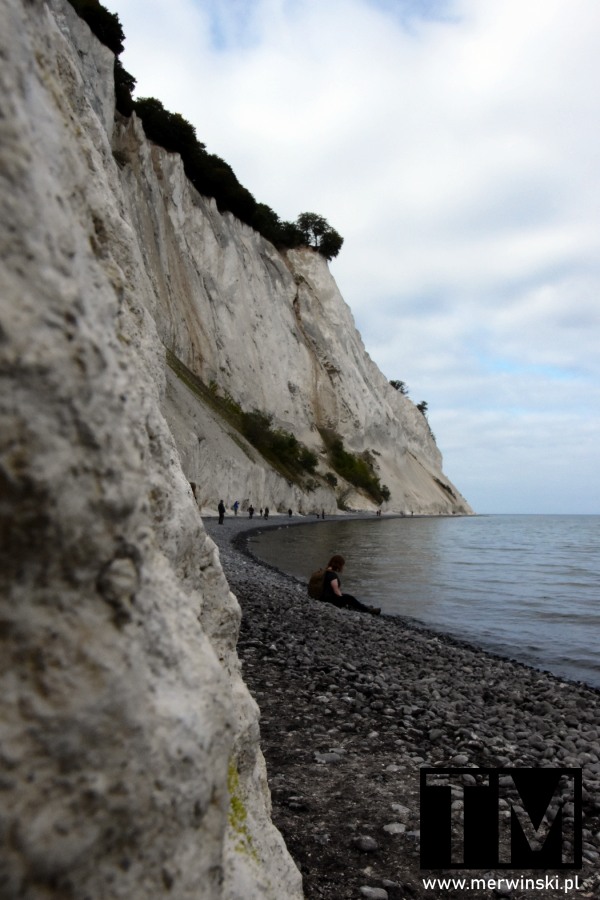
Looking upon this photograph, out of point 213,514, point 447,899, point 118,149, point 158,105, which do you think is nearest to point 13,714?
point 447,899

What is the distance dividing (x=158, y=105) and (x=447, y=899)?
5346 centimetres

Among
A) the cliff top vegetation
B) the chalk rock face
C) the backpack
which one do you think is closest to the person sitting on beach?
the backpack

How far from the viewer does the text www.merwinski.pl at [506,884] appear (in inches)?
133

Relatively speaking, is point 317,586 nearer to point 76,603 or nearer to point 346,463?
point 76,603

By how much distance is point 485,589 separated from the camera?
726 inches

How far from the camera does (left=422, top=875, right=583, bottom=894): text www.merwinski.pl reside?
337 cm

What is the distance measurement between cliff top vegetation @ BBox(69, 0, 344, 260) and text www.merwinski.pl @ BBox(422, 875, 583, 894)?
43.6 m

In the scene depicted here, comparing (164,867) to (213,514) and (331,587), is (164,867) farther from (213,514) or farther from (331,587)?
(213,514)

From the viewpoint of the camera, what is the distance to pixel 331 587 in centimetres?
1286

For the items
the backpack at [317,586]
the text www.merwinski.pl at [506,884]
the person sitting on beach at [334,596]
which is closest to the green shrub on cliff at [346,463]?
the backpack at [317,586]

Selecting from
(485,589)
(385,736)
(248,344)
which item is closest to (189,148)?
(248,344)

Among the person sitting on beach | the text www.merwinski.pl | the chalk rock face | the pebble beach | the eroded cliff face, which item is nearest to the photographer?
the chalk rock face

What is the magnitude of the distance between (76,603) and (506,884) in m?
3.34

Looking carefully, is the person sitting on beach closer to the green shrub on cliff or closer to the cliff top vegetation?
the cliff top vegetation
